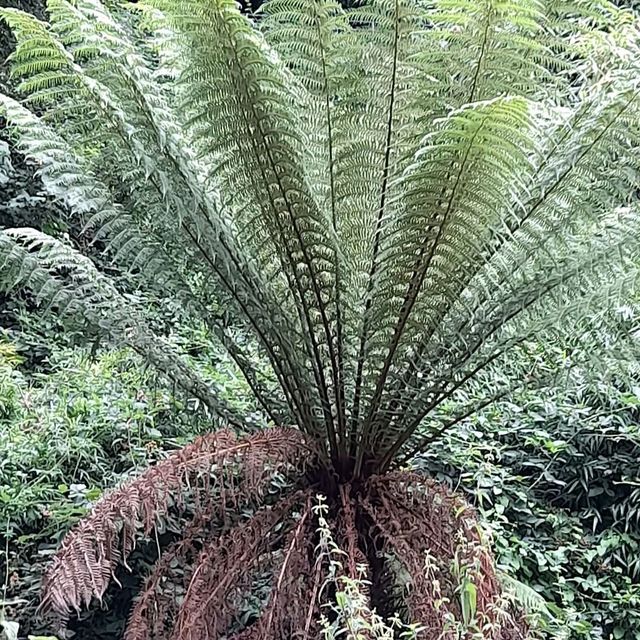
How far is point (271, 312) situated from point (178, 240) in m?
0.26

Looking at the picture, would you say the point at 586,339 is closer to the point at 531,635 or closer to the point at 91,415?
the point at 531,635

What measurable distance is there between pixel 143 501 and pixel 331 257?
0.63m

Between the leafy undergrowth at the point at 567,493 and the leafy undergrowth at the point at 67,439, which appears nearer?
the leafy undergrowth at the point at 67,439

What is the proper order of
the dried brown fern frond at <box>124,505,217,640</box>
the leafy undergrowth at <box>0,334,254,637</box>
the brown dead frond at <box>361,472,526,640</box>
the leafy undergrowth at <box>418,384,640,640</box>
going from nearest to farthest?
the brown dead frond at <box>361,472,526,640</box> → the dried brown fern frond at <box>124,505,217,640</box> → the leafy undergrowth at <box>0,334,254,637</box> → the leafy undergrowth at <box>418,384,640,640</box>

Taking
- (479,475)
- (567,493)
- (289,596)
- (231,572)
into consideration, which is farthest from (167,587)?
(567,493)

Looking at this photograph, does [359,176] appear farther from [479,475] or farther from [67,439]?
[67,439]

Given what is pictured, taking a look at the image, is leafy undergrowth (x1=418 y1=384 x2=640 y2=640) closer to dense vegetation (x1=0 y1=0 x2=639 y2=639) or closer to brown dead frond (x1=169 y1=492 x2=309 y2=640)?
dense vegetation (x1=0 y1=0 x2=639 y2=639)

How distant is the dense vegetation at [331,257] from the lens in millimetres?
1464

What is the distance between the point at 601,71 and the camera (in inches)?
63.7

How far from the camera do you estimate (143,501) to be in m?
1.50

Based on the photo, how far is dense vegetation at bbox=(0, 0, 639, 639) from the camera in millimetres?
1464

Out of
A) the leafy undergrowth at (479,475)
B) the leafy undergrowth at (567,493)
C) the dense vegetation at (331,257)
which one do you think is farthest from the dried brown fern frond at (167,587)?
the leafy undergrowth at (567,493)

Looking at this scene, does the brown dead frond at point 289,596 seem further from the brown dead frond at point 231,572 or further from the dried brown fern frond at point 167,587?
the dried brown fern frond at point 167,587

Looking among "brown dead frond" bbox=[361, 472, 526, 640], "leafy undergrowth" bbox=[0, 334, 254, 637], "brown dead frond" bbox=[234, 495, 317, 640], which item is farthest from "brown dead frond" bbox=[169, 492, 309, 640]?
"leafy undergrowth" bbox=[0, 334, 254, 637]
